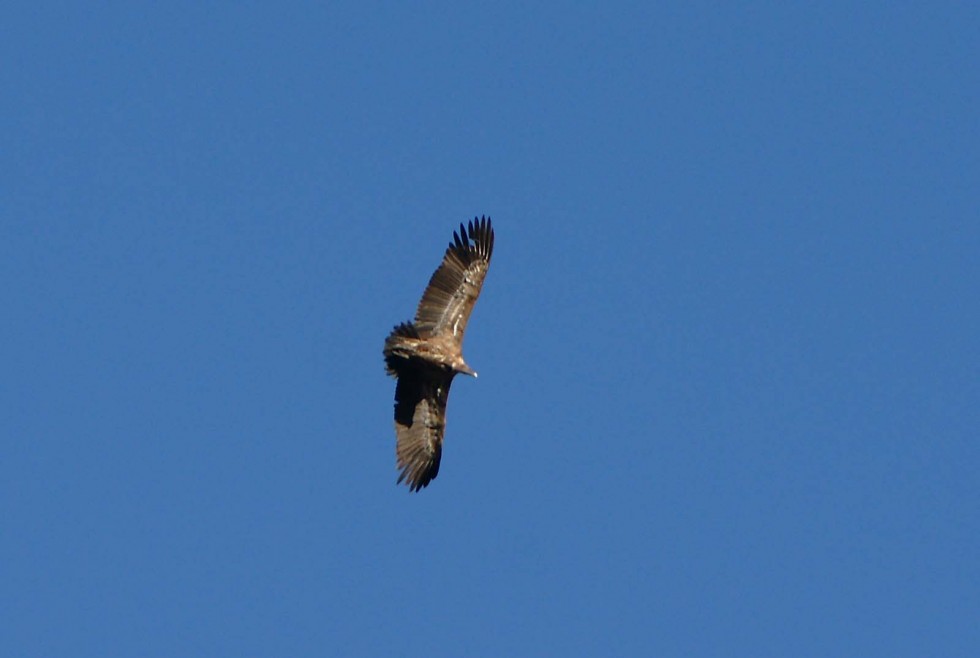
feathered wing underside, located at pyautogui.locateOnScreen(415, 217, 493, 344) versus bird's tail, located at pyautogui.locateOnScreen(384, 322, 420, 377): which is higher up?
feathered wing underside, located at pyautogui.locateOnScreen(415, 217, 493, 344)

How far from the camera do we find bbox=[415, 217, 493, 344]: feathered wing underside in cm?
3020

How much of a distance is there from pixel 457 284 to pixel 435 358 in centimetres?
169

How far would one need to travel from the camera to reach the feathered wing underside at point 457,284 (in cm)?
3020

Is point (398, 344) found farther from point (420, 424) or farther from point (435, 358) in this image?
point (420, 424)

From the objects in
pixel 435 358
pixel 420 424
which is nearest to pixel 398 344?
pixel 435 358

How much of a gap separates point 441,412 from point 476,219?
11.2 feet

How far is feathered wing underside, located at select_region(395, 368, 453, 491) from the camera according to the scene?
30.2 meters

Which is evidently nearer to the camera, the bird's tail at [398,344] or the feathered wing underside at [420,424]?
the bird's tail at [398,344]

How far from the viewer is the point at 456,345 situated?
98.7 feet

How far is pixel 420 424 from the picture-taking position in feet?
101

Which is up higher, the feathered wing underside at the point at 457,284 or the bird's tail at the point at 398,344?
the feathered wing underside at the point at 457,284

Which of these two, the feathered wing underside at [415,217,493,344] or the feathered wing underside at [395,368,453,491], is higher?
the feathered wing underside at [415,217,493,344]

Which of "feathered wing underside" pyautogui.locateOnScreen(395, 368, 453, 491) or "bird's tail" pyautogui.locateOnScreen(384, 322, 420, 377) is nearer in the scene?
"bird's tail" pyautogui.locateOnScreen(384, 322, 420, 377)

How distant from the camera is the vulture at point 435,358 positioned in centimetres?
2978
